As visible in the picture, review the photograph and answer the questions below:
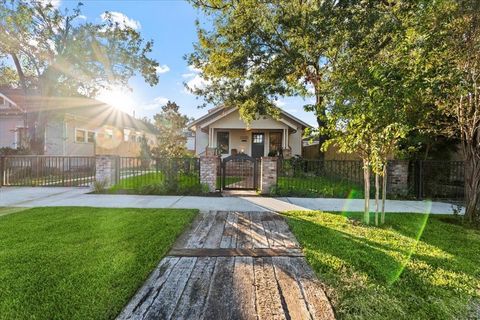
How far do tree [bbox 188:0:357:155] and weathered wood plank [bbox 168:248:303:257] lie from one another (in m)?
7.96

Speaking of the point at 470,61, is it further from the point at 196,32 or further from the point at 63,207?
the point at 196,32

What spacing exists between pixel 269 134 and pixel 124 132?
50.7 feet

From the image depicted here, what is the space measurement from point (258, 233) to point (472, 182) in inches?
197

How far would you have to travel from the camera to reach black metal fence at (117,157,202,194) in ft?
30.7

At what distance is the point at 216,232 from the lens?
4.96 meters

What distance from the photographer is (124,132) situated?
26.0 metres

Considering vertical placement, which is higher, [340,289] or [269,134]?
[269,134]

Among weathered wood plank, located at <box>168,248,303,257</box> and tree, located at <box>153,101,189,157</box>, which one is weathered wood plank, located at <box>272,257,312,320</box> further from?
tree, located at <box>153,101,189,157</box>

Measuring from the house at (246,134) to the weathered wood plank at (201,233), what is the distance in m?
11.3

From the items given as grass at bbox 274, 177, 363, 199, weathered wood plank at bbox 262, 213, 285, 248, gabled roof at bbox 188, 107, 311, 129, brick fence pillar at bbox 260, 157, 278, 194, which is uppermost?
gabled roof at bbox 188, 107, 311, 129

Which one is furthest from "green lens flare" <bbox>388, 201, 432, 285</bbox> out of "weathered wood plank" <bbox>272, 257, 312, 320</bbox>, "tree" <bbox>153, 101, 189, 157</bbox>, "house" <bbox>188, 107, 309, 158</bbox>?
"tree" <bbox>153, 101, 189, 157</bbox>

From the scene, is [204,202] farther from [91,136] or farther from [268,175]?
[91,136]

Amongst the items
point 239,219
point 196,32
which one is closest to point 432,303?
point 239,219

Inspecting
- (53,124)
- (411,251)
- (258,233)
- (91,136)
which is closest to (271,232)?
(258,233)
